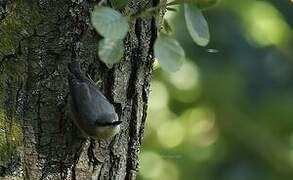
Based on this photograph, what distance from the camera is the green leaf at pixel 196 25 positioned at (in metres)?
1.59

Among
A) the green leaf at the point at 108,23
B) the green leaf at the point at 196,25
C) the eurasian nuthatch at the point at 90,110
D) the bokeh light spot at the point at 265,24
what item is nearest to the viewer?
the green leaf at the point at 108,23

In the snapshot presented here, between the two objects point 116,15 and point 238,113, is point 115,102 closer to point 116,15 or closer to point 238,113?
point 116,15

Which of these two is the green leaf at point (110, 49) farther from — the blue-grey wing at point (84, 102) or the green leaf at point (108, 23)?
the blue-grey wing at point (84, 102)

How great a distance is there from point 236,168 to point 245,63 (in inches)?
26.5

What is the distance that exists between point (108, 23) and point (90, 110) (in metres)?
0.32

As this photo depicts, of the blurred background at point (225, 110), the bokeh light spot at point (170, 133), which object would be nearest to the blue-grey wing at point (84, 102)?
the blurred background at point (225, 110)

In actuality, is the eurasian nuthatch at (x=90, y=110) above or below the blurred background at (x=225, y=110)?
above

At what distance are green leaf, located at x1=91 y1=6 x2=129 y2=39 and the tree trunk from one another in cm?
37

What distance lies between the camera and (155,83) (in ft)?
15.7

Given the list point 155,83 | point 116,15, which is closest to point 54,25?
point 116,15

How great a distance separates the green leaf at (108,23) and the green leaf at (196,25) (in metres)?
0.14

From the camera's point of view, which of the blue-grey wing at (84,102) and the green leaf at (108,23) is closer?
the green leaf at (108,23)

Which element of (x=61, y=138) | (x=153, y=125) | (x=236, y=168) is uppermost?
(x=61, y=138)

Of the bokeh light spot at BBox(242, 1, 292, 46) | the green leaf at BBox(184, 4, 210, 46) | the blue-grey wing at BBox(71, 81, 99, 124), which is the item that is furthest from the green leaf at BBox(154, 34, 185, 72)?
the bokeh light spot at BBox(242, 1, 292, 46)
